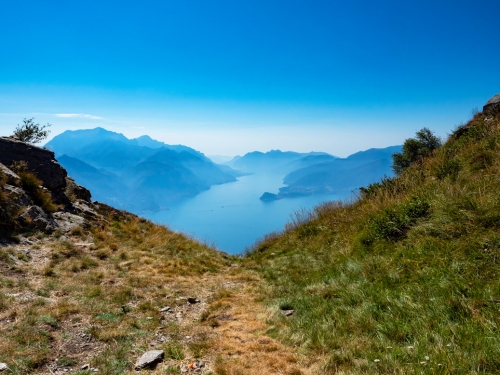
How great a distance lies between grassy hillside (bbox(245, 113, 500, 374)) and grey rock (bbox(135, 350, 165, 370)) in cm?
A: 204

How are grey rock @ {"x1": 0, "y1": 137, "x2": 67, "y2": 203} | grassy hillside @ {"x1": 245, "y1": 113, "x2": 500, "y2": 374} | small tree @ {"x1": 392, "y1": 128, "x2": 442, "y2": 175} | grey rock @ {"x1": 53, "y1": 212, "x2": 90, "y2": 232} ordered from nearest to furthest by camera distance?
grassy hillside @ {"x1": 245, "y1": 113, "x2": 500, "y2": 374}, grey rock @ {"x1": 53, "y1": 212, "x2": 90, "y2": 232}, grey rock @ {"x1": 0, "y1": 137, "x2": 67, "y2": 203}, small tree @ {"x1": 392, "y1": 128, "x2": 442, "y2": 175}

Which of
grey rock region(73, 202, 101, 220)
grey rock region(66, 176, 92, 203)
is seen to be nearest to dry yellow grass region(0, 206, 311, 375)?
grey rock region(73, 202, 101, 220)

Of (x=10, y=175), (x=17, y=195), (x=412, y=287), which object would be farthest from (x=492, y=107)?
(x=10, y=175)

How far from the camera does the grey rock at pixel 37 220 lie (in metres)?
11.0

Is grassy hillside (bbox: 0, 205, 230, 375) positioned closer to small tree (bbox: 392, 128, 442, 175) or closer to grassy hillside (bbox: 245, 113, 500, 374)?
grassy hillside (bbox: 245, 113, 500, 374)

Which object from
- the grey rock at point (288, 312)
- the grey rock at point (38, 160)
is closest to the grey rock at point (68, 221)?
the grey rock at point (38, 160)

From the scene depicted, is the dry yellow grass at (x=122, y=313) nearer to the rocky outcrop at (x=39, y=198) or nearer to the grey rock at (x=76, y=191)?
the rocky outcrop at (x=39, y=198)

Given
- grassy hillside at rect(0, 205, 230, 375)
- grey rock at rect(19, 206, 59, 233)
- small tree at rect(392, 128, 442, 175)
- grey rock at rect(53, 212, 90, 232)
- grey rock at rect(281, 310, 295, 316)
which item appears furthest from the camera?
small tree at rect(392, 128, 442, 175)

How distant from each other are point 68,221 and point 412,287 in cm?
1430

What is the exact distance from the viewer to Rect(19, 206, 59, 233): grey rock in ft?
36.1

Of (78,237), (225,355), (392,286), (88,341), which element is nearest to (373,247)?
(392,286)

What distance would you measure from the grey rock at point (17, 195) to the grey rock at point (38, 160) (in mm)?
2413

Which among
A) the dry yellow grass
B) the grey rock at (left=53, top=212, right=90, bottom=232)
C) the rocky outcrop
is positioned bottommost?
the dry yellow grass

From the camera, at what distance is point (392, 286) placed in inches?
211
